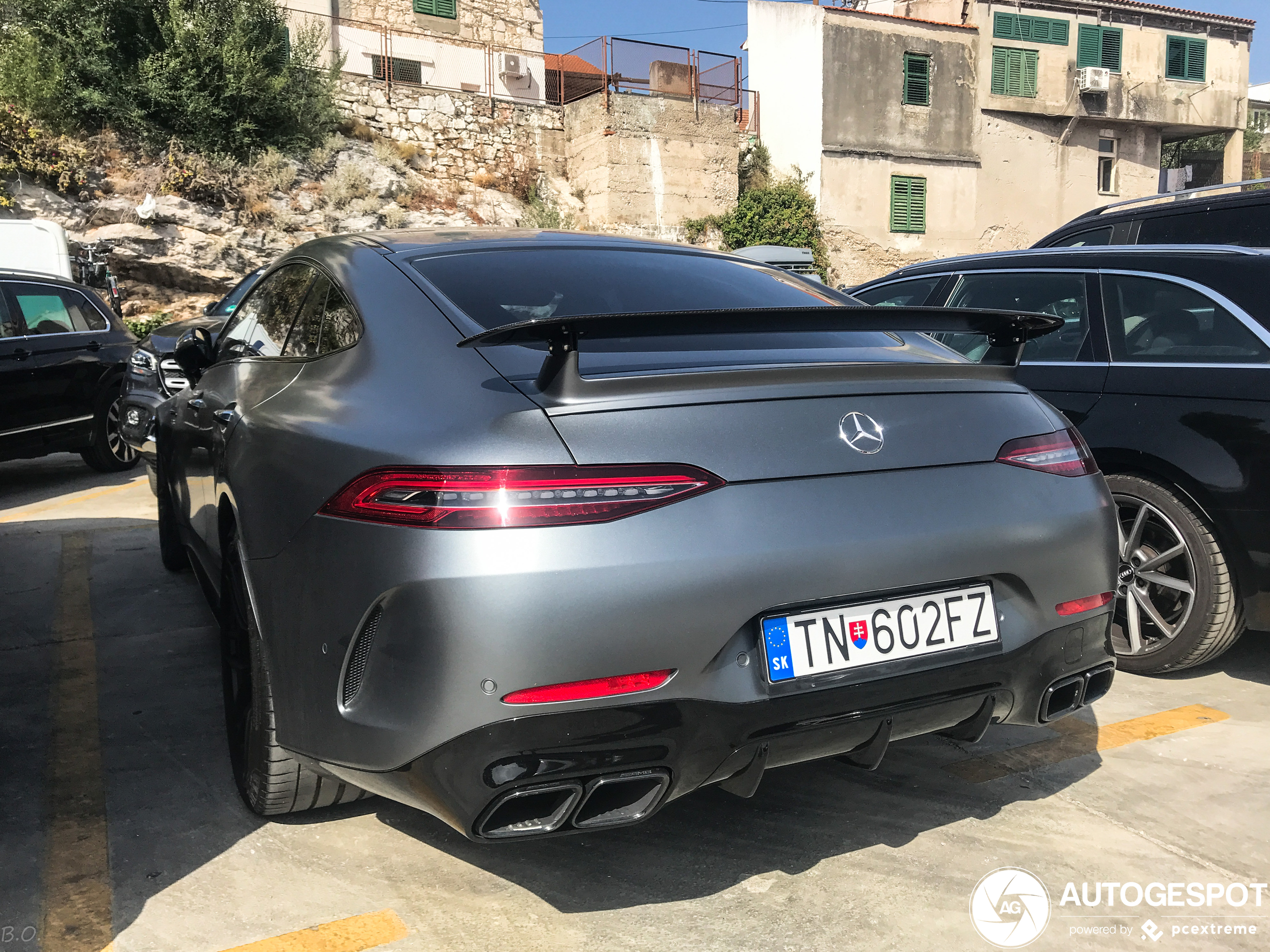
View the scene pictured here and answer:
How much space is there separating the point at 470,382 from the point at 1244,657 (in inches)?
135

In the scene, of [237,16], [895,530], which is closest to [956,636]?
[895,530]

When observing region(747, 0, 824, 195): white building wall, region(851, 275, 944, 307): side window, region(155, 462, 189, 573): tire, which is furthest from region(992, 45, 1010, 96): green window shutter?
region(155, 462, 189, 573): tire

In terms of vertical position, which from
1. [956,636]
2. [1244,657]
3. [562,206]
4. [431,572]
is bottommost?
[1244,657]

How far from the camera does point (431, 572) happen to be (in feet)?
5.96

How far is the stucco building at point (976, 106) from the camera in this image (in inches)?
993

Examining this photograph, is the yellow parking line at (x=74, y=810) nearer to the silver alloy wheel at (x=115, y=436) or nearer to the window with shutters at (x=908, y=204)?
the silver alloy wheel at (x=115, y=436)

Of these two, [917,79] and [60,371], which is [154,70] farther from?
[917,79]

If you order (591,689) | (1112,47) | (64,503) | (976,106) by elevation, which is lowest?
(64,503)

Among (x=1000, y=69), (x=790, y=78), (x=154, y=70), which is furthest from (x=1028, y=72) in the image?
Answer: (x=154, y=70)

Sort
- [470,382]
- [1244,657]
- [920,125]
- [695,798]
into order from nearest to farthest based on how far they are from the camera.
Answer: [470,382] → [695,798] → [1244,657] → [920,125]

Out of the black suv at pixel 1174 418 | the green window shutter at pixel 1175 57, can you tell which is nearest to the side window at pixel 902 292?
the black suv at pixel 1174 418

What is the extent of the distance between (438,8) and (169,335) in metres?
20.0

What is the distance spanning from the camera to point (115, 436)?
28.7ft

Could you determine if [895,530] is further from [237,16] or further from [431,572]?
[237,16]
